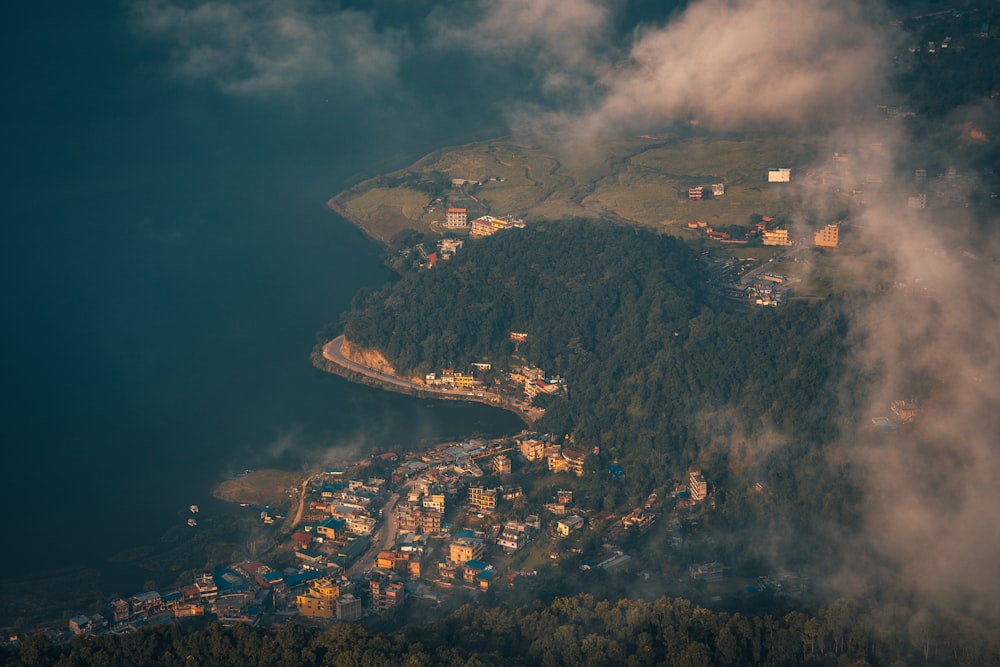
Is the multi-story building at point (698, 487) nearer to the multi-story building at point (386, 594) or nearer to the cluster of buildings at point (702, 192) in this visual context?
the multi-story building at point (386, 594)

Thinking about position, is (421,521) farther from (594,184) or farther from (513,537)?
(594,184)

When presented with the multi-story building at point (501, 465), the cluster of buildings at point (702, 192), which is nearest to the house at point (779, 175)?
the cluster of buildings at point (702, 192)

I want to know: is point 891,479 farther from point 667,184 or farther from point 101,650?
point 667,184

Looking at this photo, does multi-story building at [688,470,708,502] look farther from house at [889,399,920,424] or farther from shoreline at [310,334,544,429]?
shoreline at [310,334,544,429]

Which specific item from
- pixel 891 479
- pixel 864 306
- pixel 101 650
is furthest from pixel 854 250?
pixel 101 650

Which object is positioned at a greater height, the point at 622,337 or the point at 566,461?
the point at 622,337

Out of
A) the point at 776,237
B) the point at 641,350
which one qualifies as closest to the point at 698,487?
the point at 641,350

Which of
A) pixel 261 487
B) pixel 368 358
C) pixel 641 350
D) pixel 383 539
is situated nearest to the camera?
pixel 383 539
